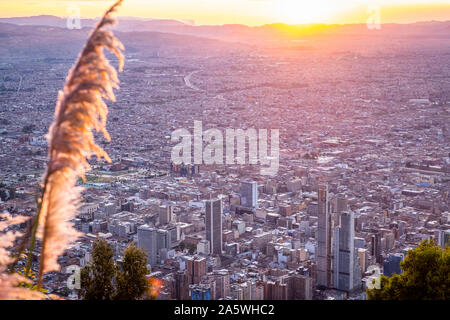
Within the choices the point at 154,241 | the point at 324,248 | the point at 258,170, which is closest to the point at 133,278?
the point at 324,248

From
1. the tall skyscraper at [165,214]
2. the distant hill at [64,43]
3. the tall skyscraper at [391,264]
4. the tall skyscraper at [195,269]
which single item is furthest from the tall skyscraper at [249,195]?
the distant hill at [64,43]

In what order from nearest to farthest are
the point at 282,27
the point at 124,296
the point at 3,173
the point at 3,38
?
the point at 124,296
the point at 3,173
the point at 3,38
the point at 282,27

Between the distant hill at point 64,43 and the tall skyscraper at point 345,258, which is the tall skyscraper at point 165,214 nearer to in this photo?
the tall skyscraper at point 345,258

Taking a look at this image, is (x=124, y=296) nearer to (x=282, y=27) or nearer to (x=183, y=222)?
(x=183, y=222)

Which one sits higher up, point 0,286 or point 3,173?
point 0,286

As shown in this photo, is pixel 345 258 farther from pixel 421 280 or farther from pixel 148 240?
pixel 421 280

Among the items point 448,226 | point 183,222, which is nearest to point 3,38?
point 183,222
